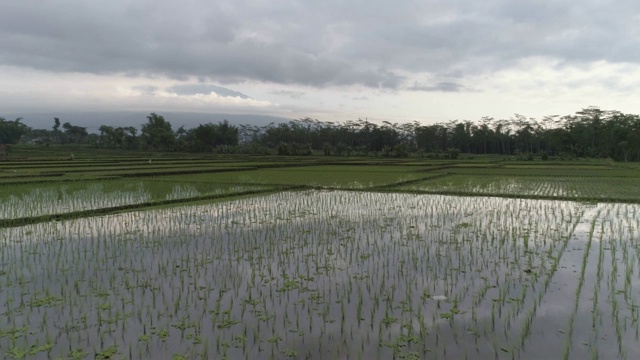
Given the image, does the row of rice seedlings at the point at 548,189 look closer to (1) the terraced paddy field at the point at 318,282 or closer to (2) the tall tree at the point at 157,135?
(1) the terraced paddy field at the point at 318,282

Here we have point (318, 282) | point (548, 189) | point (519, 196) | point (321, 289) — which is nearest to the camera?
point (321, 289)

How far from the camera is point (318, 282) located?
545 cm

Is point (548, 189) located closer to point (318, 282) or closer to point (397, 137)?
point (318, 282)

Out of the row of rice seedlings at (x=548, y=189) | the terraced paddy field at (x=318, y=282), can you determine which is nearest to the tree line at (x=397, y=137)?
the row of rice seedlings at (x=548, y=189)

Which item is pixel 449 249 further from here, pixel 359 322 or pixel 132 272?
pixel 132 272

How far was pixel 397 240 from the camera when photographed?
7.76 meters

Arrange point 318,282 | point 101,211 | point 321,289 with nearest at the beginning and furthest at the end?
point 321,289
point 318,282
point 101,211

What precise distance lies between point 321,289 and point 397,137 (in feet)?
220

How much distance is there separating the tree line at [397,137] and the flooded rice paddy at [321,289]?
42.6m

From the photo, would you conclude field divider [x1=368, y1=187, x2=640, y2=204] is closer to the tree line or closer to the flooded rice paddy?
the flooded rice paddy

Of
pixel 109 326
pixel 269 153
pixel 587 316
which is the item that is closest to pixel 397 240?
pixel 587 316

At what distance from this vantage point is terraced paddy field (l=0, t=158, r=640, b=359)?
387cm

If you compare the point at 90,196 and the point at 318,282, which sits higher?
the point at 90,196

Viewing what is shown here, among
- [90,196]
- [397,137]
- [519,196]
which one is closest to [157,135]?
[397,137]
